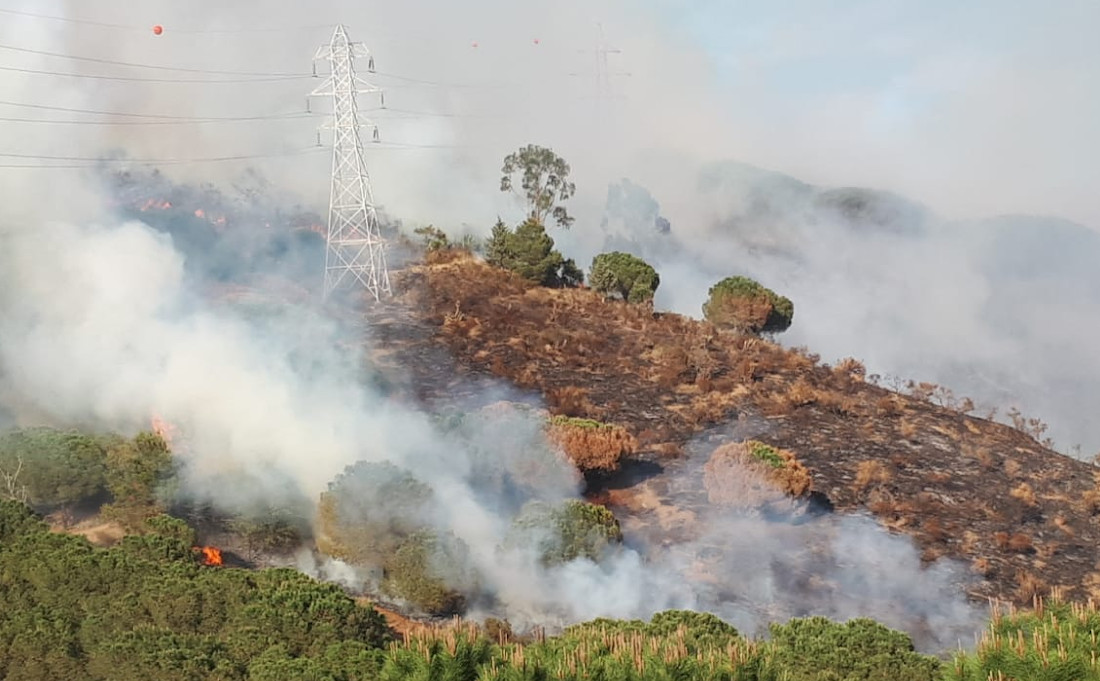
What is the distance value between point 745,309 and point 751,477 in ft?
68.8

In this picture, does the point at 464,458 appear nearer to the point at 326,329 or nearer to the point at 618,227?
the point at 326,329

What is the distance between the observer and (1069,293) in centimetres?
10362

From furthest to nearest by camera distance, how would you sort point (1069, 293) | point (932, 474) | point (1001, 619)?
1. point (1069, 293)
2. point (932, 474)
3. point (1001, 619)

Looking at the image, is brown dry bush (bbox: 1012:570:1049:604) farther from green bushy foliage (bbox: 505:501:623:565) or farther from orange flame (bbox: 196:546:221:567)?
orange flame (bbox: 196:546:221:567)

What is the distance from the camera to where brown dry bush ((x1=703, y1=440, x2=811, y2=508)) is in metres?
25.5

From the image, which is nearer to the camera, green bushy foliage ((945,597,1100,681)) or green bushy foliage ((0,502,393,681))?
green bushy foliage ((945,597,1100,681))

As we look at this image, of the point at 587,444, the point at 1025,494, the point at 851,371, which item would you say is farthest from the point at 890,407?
the point at 587,444

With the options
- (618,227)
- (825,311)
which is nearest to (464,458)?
(618,227)

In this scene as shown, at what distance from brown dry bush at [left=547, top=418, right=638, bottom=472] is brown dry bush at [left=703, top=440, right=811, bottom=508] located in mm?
2549

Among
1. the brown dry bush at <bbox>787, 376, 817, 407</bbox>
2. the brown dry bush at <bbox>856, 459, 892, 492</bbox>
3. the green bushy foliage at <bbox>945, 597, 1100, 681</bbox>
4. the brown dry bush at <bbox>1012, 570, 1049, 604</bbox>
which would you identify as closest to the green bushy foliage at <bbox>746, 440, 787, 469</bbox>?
the brown dry bush at <bbox>856, 459, 892, 492</bbox>

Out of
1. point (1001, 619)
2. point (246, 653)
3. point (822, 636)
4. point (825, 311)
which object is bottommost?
point (246, 653)

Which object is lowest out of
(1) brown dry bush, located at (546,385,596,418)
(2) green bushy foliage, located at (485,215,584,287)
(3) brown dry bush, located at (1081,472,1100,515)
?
(3) brown dry bush, located at (1081,472,1100,515)

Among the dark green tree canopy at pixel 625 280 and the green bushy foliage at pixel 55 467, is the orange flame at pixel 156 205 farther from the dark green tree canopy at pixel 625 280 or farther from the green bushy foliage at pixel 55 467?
the green bushy foliage at pixel 55 467

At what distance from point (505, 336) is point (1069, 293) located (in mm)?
84238
